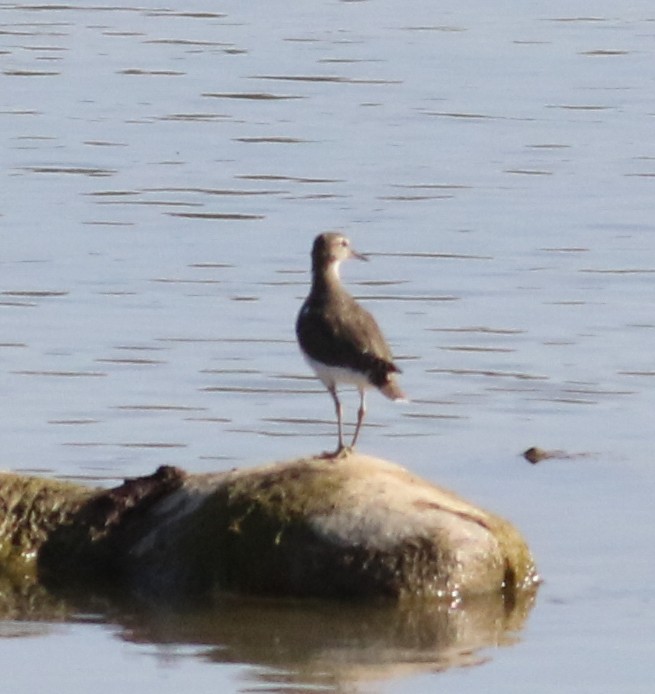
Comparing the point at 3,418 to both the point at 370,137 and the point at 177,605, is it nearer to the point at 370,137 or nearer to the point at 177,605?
the point at 177,605

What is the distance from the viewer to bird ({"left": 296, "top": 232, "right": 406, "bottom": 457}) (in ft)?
32.3

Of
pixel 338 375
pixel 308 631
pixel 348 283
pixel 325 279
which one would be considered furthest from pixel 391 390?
pixel 348 283

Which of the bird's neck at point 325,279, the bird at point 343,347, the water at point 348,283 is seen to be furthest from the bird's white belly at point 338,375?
the water at point 348,283

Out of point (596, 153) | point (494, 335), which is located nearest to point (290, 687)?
point (494, 335)

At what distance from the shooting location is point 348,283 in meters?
15.5

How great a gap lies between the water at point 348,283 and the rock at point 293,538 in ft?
0.77

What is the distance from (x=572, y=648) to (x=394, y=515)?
3.10 ft

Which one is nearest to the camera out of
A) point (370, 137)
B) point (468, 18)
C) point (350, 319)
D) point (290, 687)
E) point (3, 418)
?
point (290, 687)

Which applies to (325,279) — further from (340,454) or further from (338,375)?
(340,454)

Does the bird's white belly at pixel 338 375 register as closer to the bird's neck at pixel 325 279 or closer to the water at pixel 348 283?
the bird's neck at pixel 325 279

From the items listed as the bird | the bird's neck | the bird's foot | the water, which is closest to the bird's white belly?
the bird

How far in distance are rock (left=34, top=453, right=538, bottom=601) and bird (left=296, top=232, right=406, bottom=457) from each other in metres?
0.35

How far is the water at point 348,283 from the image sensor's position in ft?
29.6

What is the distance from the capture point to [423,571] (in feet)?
30.3
